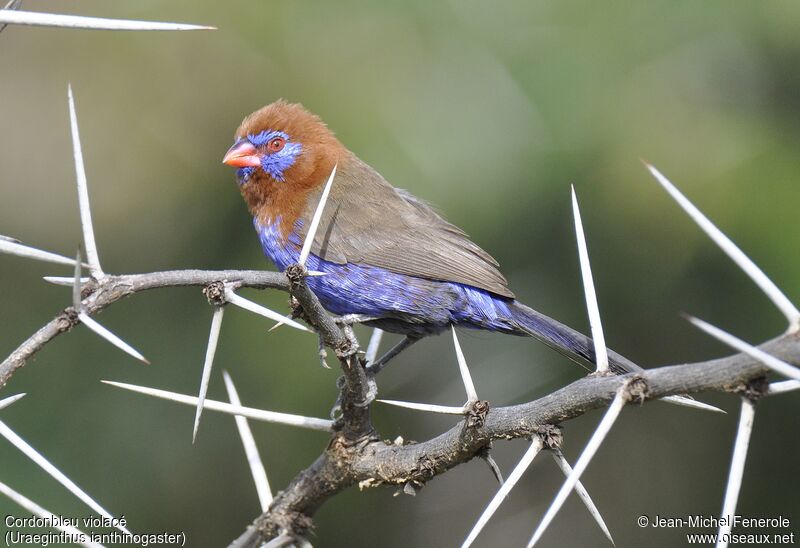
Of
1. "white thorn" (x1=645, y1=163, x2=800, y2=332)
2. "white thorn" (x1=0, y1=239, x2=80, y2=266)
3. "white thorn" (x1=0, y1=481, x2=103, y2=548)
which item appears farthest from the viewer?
"white thorn" (x1=0, y1=481, x2=103, y2=548)

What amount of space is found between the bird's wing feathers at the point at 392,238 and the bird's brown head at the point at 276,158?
0.13m

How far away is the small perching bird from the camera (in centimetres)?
431

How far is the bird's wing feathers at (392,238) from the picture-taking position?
434cm

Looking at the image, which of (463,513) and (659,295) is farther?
(463,513)

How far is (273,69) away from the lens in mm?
6465

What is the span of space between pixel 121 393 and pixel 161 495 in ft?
2.29

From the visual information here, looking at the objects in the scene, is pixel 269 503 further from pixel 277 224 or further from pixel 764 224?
pixel 764 224

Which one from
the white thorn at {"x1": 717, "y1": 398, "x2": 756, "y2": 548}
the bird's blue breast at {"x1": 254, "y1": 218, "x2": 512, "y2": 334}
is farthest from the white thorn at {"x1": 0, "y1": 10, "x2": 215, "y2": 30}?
the bird's blue breast at {"x1": 254, "y1": 218, "x2": 512, "y2": 334}

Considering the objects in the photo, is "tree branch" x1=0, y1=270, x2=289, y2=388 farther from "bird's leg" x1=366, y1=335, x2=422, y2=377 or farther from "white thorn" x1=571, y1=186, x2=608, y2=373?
"bird's leg" x1=366, y1=335, x2=422, y2=377

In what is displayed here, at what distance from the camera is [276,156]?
16.0 ft

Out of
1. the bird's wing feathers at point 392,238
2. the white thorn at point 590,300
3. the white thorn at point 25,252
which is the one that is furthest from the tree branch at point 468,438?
the bird's wing feathers at point 392,238

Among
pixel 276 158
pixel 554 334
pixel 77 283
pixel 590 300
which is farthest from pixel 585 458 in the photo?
pixel 276 158

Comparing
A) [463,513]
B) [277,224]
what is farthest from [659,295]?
[277,224]

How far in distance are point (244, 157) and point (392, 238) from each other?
914mm
